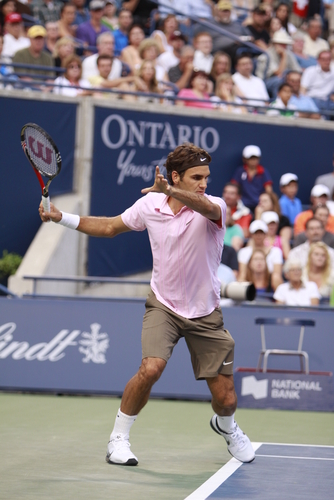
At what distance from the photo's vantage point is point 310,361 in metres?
9.12

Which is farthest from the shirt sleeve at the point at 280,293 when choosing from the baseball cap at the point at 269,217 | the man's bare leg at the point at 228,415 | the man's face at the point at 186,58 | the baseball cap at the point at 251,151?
the man's face at the point at 186,58

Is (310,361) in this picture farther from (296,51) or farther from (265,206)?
(296,51)

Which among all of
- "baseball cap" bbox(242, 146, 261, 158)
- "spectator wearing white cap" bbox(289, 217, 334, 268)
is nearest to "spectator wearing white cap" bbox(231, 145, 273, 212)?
"baseball cap" bbox(242, 146, 261, 158)

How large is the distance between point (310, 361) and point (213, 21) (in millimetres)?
9155

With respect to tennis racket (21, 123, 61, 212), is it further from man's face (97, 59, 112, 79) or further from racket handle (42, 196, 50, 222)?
man's face (97, 59, 112, 79)

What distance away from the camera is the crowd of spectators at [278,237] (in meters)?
10.0

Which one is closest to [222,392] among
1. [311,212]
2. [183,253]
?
[183,253]

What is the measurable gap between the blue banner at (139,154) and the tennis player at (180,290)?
752cm

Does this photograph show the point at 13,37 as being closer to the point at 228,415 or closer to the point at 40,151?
the point at 40,151

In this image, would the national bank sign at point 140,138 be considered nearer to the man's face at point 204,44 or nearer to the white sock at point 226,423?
the man's face at point 204,44

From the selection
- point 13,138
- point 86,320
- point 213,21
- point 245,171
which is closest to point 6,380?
point 86,320

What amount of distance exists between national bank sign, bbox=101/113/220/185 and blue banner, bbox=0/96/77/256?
0.64 metres

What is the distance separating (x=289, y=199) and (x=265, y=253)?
2554 mm

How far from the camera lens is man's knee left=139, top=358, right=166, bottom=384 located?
518 centimetres
